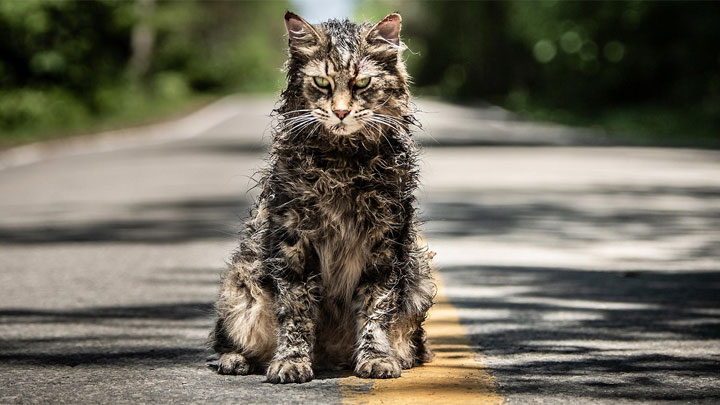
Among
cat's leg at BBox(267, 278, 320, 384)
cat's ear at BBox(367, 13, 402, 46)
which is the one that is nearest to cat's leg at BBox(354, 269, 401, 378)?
cat's leg at BBox(267, 278, 320, 384)

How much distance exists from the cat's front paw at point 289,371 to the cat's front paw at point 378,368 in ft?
0.75

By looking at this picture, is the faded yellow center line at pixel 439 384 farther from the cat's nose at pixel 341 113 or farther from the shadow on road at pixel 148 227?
the shadow on road at pixel 148 227

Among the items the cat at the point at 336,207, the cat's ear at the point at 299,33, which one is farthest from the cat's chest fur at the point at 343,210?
the cat's ear at the point at 299,33

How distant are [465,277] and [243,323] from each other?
11.1ft

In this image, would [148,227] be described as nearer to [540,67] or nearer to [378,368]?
[378,368]

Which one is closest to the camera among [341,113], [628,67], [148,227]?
[341,113]

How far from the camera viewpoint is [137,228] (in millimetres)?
11375

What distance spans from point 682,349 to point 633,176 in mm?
11003

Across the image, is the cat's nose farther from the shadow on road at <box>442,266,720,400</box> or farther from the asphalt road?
the shadow on road at <box>442,266,720,400</box>

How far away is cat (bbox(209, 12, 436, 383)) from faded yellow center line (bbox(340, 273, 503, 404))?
10cm

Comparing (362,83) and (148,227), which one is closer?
(362,83)

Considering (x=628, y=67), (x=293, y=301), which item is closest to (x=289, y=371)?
(x=293, y=301)

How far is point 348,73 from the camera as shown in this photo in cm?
478

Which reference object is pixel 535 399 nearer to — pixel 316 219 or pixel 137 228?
pixel 316 219
